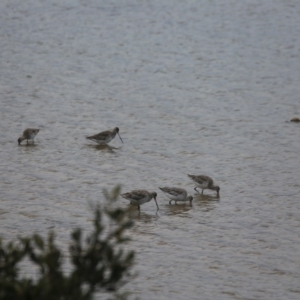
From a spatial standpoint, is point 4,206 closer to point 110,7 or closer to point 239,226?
point 239,226

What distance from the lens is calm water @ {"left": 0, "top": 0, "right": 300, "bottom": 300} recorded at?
12219 millimetres

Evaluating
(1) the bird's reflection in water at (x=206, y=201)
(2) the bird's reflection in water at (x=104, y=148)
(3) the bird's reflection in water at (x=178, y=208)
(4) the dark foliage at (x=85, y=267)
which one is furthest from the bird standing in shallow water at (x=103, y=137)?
(4) the dark foliage at (x=85, y=267)

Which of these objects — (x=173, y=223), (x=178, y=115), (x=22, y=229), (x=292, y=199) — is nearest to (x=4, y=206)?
(x=22, y=229)

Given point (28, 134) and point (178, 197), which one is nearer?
point (178, 197)

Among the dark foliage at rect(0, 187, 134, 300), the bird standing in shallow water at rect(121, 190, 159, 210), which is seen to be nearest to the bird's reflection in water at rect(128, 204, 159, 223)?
the bird standing in shallow water at rect(121, 190, 159, 210)

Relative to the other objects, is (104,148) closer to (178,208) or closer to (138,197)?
(178,208)

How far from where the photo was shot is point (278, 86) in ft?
78.4

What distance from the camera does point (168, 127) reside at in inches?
779

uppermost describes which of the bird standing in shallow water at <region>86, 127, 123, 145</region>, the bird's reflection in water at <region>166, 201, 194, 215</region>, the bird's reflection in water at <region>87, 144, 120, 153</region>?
the bird standing in shallow water at <region>86, 127, 123, 145</region>

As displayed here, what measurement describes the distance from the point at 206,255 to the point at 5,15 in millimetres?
22576

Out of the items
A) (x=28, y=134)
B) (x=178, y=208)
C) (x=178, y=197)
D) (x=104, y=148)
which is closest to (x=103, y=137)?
(x=104, y=148)

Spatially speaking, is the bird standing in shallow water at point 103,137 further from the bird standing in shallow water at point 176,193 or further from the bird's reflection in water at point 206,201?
the bird standing in shallow water at point 176,193

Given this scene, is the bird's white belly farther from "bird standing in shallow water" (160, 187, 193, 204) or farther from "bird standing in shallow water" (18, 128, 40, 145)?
"bird standing in shallow water" (18, 128, 40, 145)

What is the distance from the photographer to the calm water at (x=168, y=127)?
40.1ft
